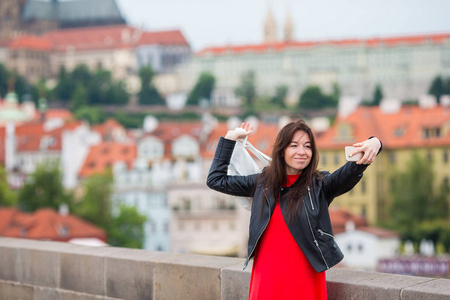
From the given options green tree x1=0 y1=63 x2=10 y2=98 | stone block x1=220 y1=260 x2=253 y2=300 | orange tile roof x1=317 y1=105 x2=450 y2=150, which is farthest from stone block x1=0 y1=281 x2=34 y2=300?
green tree x1=0 y1=63 x2=10 y2=98

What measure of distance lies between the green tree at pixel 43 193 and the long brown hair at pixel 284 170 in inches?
1484

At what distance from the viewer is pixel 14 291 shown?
3.37 meters

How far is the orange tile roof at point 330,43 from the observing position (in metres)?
66.4

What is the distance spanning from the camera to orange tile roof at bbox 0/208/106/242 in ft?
99.2

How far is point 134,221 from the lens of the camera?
37.3 m

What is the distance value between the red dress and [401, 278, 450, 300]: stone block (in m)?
0.22

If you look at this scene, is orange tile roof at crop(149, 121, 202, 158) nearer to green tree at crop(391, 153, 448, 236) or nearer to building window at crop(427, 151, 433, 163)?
building window at crop(427, 151, 433, 163)

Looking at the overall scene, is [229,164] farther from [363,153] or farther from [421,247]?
[421,247]

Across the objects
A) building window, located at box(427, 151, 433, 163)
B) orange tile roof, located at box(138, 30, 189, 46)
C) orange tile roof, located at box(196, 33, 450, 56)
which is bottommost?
building window, located at box(427, 151, 433, 163)

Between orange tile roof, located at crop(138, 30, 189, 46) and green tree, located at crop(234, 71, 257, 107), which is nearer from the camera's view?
green tree, located at crop(234, 71, 257, 107)

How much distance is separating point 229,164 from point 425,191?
3590 centimetres

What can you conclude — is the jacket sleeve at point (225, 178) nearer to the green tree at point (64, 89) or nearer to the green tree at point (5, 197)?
the green tree at point (5, 197)

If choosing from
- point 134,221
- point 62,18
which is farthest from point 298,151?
point 62,18

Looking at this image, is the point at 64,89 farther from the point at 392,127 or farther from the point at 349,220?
the point at 349,220
